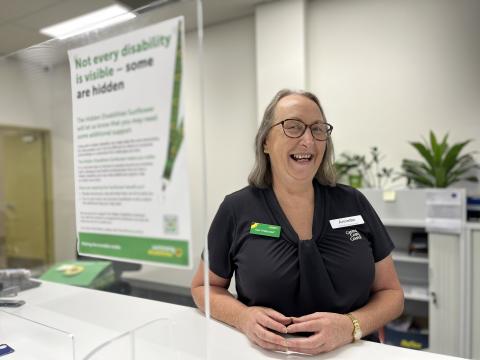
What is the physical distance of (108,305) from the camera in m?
0.85

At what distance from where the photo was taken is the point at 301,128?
1147 mm

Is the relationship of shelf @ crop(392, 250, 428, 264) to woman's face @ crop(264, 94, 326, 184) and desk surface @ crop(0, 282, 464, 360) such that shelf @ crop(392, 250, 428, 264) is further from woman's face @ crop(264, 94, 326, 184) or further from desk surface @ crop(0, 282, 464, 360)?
desk surface @ crop(0, 282, 464, 360)

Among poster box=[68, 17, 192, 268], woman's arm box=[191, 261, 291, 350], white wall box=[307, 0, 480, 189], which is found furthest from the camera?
white wall box=[307, 0, 480, 189]

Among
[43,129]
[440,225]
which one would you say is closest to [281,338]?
[43,129]

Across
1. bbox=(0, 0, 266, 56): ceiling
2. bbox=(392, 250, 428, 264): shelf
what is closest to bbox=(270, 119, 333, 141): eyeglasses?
bbox=(0, 0, 266, 56): ceiling

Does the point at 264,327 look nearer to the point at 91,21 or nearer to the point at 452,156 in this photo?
the point at 91,21

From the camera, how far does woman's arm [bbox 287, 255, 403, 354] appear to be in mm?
832

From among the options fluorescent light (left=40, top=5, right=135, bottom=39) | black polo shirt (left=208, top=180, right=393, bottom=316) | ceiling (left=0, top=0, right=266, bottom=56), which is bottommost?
black polo shirt (left=208, top=180, right=393, bottom=316)

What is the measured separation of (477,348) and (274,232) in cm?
232

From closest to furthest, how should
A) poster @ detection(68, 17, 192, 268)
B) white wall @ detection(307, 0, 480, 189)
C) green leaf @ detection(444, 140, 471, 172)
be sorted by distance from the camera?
poster @ detection(68, 17, 192, 268) < green leaf @ detection(444, 140, 471, 172) < white wall @ detection(307, 0, 480, 189)

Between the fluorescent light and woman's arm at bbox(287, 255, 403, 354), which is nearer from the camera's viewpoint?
the fluorescent light

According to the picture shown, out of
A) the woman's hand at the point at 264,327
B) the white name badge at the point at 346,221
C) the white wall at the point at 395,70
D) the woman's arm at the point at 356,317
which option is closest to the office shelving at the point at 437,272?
the white wall at the point at 395,70

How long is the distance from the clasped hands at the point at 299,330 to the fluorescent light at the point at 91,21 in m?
0.74

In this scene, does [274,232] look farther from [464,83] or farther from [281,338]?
[464,83]
